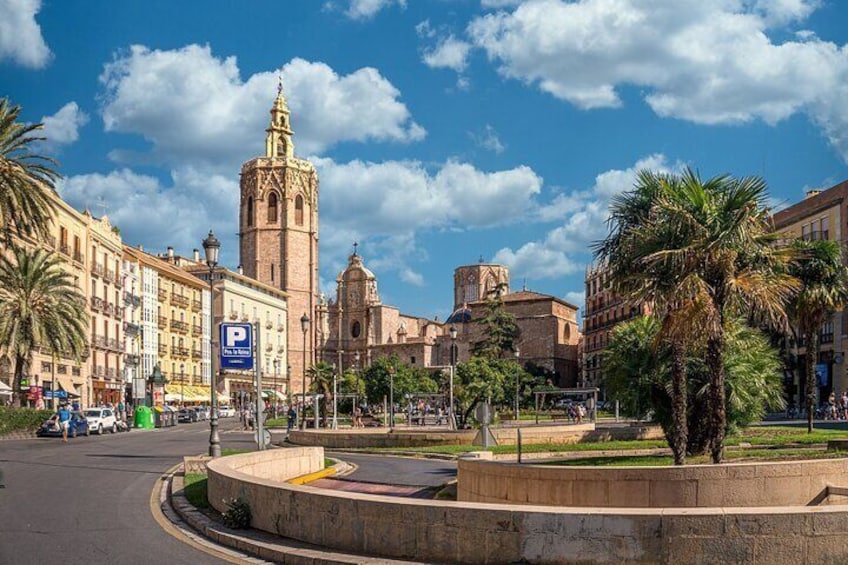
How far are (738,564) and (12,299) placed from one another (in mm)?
44290

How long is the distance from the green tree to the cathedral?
10107 centimetres

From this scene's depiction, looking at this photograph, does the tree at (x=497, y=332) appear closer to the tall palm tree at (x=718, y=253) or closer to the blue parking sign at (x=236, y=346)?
the blue parking sign at (x=236, y=346)

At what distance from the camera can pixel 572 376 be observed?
415 ft

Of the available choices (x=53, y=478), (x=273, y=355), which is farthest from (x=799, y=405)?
(x=273, y=355)

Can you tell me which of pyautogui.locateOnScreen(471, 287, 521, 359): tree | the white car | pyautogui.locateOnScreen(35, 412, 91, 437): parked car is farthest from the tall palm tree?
pyautogui.locateOnScreen(471, 287, 521, 359): tree

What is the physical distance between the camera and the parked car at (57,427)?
42.1 metres

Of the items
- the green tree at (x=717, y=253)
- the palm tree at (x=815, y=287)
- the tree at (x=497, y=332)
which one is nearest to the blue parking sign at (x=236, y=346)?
the green tree at (x=717, y=253)

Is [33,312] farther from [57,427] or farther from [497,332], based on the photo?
[497,332]

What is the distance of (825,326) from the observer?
6347 cm

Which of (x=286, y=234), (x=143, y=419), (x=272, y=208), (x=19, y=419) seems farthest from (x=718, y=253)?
(x=272, y=208)

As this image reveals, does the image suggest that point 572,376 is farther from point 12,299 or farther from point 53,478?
point 53,478

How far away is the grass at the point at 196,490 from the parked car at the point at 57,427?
24.7 metres

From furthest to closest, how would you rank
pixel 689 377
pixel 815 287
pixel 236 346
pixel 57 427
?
pixel 57 427
pixel 815 287
pixel 689 377
pixel 236 346

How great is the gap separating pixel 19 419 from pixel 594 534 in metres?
39.0
